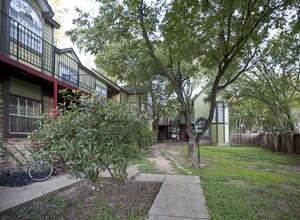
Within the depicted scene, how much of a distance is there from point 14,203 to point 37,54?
230 inches

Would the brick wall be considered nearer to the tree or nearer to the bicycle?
the bicycle

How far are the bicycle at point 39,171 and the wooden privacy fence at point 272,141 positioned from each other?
14829 millimetres

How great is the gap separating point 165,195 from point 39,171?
3838mm

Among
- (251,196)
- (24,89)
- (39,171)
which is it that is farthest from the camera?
(24,89)

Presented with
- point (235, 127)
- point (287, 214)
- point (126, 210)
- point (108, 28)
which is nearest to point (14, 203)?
point (126, 210)

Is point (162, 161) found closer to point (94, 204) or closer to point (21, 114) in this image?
point (21, 114)

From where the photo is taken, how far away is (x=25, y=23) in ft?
26.9

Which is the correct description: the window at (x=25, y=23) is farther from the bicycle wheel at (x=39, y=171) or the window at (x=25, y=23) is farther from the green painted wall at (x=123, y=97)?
the green painted wall at (x=123, y=97)

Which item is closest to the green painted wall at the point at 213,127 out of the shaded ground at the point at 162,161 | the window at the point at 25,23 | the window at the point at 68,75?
the shaded ground at the point at 162,161

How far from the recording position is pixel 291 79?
14172 mm

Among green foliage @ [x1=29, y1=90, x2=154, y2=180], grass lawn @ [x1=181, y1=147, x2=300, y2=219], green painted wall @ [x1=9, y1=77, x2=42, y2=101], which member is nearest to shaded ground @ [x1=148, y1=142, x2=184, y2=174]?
grass lawn @ [x1=181, y1=147, x2=300, y2=219]

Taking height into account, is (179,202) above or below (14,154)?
below

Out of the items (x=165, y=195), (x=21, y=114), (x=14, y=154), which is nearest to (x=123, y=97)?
(x=21, y=114)

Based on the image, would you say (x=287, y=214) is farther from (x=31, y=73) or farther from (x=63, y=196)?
(x=31, y=73)
